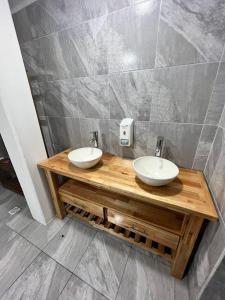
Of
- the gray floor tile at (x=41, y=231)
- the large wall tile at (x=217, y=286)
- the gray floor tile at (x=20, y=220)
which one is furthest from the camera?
the gray floor tile at (x=20, y=220)

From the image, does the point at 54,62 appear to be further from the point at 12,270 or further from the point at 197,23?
the point at 12,270

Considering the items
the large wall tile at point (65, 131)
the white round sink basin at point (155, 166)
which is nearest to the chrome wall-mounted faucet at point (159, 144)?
the white round sink basin at point (155, 166)

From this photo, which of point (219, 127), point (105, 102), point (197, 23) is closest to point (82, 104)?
point (105, 102)

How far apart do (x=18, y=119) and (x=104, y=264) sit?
1.41 meters

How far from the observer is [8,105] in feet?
3.30

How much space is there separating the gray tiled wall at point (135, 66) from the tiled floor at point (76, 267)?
93cm

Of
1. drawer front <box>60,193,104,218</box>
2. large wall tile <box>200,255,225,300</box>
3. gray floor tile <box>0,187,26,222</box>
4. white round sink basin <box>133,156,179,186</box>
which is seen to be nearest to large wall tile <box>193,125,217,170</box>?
white round sink basin <box>133,156,179,186</box>

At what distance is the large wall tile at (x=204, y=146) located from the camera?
39.6 inches

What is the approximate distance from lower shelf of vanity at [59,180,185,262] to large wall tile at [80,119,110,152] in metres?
0.49

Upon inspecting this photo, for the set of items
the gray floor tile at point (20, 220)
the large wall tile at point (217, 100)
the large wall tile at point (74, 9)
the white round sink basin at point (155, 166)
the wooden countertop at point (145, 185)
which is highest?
the large wall tile at point (74, 9)

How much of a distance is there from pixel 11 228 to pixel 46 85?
1641 mm

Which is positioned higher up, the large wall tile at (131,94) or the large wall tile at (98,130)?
the large wall tile at (131,94)

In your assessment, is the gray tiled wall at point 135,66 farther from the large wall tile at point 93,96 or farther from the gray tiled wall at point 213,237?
the gray tiled wall at point 213,237

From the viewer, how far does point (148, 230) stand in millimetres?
1074
